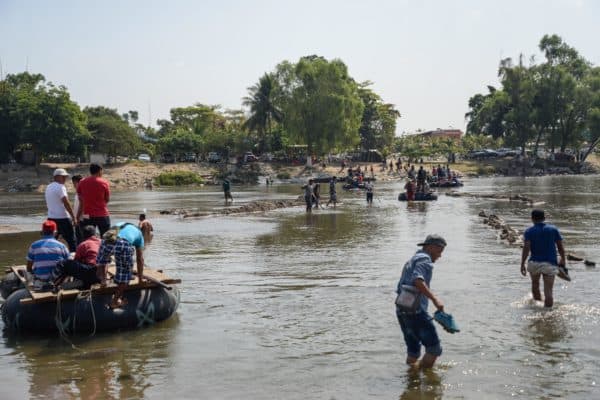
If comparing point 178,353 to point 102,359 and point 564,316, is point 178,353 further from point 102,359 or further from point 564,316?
point 564,316

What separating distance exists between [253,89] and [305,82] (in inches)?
395

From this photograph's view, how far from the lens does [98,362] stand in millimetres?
9094

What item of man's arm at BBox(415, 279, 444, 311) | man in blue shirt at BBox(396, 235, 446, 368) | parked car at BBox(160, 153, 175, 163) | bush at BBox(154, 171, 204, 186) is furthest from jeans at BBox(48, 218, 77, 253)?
parked car at BBox(160, 153, 175, 163)

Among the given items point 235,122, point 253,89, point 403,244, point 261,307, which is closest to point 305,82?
point 253,89

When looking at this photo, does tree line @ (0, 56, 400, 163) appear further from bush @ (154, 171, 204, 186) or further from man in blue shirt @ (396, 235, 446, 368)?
man in blue shirt @ (396, 235, 446, 368)

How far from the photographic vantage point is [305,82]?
79.8 metres

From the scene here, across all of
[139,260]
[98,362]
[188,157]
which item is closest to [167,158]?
[188,157]

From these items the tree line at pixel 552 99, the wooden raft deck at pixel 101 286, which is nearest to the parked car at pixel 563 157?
the tree line at pixel 552 99

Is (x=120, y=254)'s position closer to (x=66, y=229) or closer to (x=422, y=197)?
(x=66, y=229)

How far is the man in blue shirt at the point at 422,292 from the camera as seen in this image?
303 inches

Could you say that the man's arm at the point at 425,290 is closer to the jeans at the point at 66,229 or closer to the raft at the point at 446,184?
the jeans at the point at 66,229

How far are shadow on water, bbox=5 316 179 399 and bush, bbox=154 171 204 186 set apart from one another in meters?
61.4

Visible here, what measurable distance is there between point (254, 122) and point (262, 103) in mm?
2894

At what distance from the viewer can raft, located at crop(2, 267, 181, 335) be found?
10.1 metres
